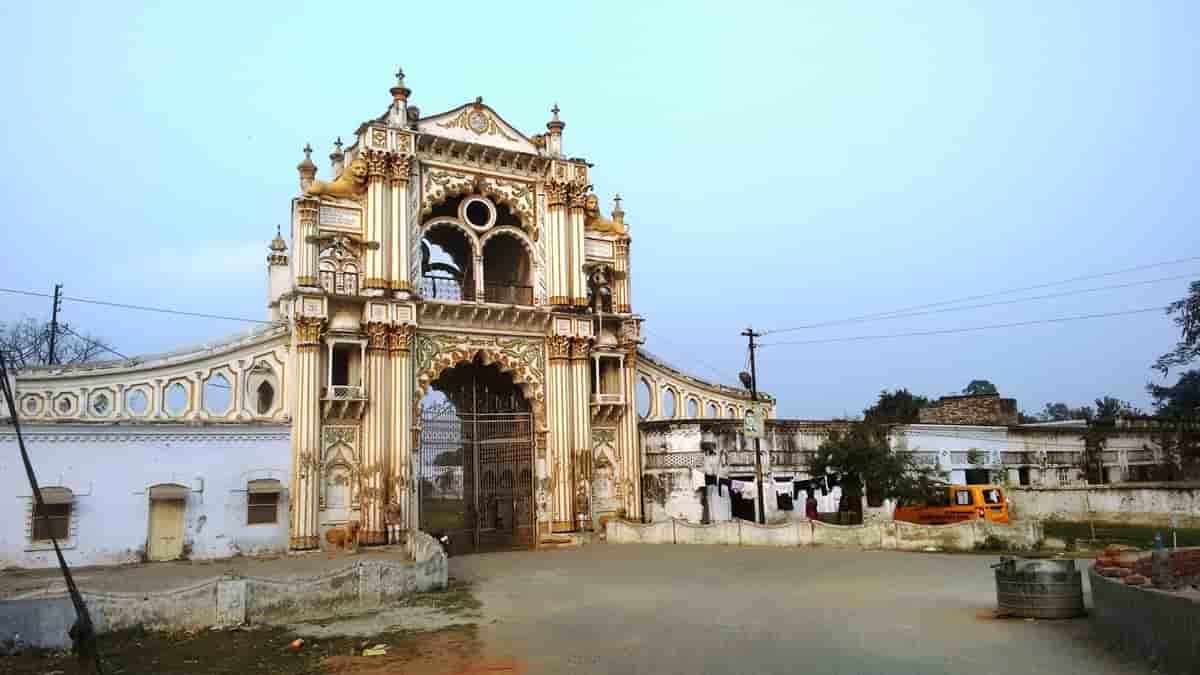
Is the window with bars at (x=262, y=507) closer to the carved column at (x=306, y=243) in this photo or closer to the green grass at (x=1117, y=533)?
the carved column at (x=306, y=243)

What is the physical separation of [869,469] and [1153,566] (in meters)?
20.0

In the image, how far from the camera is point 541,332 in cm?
3019

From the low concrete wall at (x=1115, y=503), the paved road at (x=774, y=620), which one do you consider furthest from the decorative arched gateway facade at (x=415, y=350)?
the low concrete wall at (x=1115, y=503)

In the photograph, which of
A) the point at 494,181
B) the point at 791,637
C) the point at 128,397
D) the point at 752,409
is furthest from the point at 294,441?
the point at 791,637

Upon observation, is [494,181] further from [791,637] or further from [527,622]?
[791,637]

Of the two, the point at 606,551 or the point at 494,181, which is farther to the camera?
the point at 494,181

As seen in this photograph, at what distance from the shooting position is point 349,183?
28016 millimetres

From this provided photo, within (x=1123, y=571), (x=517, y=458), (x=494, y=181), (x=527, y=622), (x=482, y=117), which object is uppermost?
(x=482, y=117)

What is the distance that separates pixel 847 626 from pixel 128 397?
62.3 ft

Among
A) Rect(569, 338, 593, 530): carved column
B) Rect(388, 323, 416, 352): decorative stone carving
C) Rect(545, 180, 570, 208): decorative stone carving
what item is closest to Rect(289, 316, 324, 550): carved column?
Rect(388, 323, 416, 352): decorative stone carving

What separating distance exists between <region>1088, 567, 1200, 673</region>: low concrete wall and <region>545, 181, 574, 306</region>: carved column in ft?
67.9

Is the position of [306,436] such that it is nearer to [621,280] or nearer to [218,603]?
[218,603]

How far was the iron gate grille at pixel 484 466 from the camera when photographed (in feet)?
94.4

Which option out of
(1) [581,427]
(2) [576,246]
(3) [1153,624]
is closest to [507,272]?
(2) [576,246]
